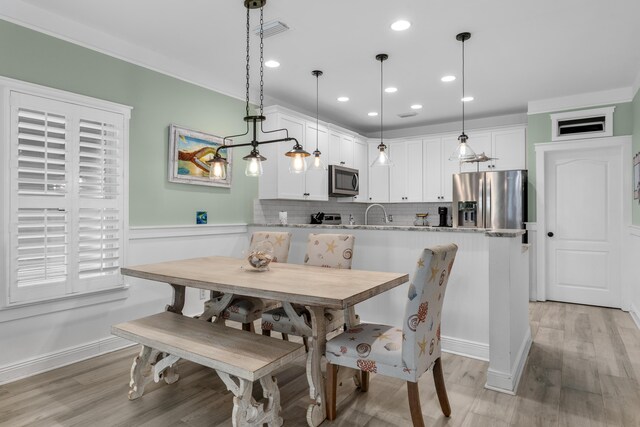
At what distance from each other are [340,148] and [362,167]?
0.73 meters

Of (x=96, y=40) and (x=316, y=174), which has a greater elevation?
(x=96, y=40)

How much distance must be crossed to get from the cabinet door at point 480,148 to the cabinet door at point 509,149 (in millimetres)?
66

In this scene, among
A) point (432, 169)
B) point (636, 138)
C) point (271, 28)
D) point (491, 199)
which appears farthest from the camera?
point (432, 169)

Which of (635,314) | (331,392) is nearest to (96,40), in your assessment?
(331,392)

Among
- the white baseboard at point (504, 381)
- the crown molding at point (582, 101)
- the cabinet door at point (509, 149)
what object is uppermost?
the crown molding at point (582, 101)

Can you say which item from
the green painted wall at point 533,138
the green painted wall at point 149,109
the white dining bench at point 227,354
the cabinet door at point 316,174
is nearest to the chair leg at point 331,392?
the white dining bench at point 227,354

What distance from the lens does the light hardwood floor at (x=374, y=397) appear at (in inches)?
83.4

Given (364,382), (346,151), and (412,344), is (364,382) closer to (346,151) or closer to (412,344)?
(412,344)

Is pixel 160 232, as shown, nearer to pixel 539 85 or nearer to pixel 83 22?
pixel 83 22

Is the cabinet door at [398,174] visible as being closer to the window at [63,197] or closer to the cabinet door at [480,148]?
the cabinet door at [480,148]

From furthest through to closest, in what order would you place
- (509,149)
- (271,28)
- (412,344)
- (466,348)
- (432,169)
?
1. (432,169)
2. (509,149)
3. (466,348)
4. (271,28)
5. (412,344)

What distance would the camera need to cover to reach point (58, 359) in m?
2.85

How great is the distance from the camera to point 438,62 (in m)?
3.60

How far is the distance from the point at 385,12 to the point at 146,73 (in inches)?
85.1
